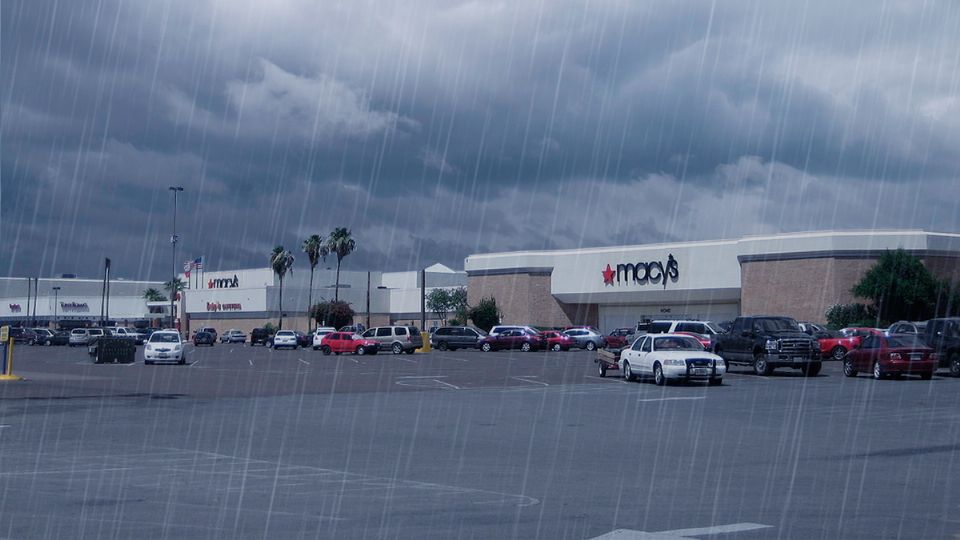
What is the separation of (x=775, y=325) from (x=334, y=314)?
3110 inches

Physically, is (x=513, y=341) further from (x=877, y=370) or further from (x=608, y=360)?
(x=877, y=370)

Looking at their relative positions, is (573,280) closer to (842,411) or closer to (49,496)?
(842,411)

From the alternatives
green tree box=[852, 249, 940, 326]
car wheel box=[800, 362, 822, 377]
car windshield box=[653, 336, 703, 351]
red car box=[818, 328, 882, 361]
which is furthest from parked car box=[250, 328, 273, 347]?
car windshield box=[653, 336, 703, 351]

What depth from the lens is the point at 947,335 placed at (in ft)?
114

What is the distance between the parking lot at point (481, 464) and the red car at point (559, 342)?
4245 cm

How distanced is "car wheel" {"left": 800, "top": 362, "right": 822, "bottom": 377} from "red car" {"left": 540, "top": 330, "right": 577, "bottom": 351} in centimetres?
3480

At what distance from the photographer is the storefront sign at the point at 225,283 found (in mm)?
132750

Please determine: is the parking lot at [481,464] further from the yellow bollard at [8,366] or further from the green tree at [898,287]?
the green tree at [898,287]

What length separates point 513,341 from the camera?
68.9 meters

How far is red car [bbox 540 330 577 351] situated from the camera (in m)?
70.8

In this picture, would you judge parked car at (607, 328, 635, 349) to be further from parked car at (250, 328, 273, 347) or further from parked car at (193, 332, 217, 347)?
parked car at (193, 332, 217, 347)

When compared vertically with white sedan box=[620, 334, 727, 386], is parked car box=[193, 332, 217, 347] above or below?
below

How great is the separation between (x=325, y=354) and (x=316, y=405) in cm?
4053

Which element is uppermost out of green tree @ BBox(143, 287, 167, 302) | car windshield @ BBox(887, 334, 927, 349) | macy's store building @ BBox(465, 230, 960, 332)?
macy's store building @ BBox(465, 230, 960, 332)
